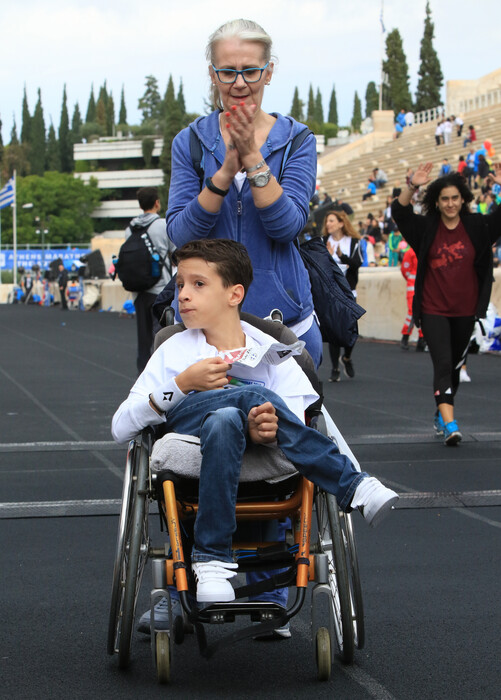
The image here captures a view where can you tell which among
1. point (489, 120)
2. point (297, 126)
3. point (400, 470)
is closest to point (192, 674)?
point (297, 126)

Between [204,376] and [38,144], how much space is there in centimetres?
15090

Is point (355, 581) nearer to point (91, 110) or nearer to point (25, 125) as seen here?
point (25, 125)

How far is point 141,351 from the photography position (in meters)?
10.7

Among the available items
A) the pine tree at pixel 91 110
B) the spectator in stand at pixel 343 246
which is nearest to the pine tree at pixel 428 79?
the pine tree at pixel 91 110

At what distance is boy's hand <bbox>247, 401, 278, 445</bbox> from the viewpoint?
3.36 metres

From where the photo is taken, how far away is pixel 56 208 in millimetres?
121062

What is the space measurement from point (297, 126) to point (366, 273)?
17.2 m

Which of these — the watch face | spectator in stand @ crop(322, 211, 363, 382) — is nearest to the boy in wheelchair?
the watch face

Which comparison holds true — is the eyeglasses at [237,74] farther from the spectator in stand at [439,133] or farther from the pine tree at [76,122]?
the pine tree at [76,122]

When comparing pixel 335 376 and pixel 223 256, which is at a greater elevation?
pixel 223 256

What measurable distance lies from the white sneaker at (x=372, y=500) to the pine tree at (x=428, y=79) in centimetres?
9762

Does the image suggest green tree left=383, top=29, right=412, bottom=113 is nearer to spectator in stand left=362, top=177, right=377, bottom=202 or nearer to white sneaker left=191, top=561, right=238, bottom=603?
spectator in stand left=362, top=177, right=377, bottom=202

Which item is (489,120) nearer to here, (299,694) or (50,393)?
(50,393)

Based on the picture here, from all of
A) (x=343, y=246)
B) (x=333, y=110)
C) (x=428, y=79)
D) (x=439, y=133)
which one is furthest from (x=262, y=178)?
(x=333, y=110)
